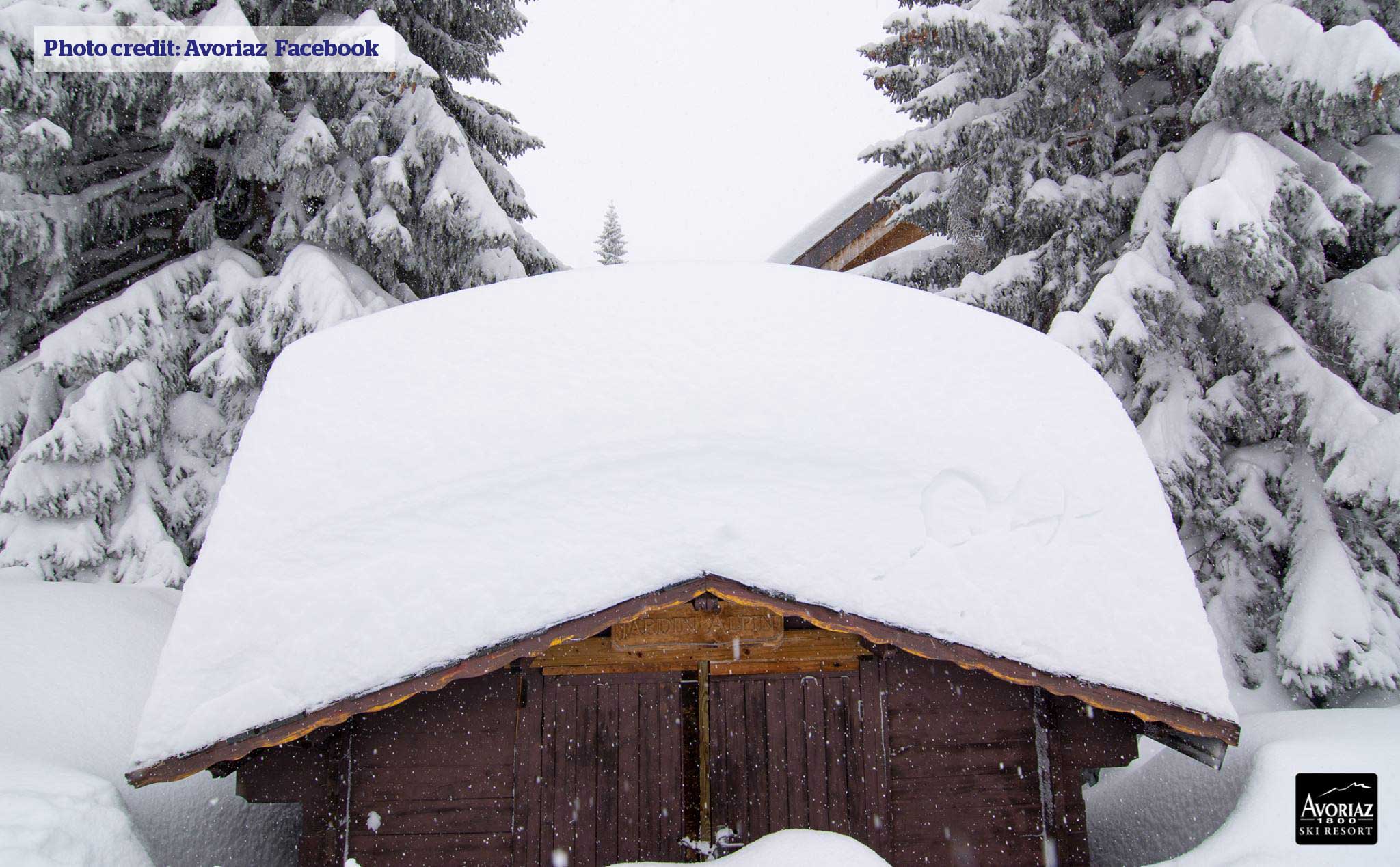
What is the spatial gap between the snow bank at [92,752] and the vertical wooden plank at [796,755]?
4.59 meters

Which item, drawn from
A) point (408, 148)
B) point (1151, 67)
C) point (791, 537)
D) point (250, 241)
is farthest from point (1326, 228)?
point (250, 241)

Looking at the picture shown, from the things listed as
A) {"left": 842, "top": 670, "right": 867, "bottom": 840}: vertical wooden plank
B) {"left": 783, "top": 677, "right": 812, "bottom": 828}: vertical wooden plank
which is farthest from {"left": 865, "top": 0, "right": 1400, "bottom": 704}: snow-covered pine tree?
{"left": 783, "top": 677, "right": 812, "bottom": 828}: vertical wooden plank

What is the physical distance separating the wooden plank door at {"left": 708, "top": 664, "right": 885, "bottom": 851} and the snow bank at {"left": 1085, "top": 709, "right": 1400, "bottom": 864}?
7.46 ft

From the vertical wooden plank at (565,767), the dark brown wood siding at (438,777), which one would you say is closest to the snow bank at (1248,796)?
the vertical wooden plank at (565,767)

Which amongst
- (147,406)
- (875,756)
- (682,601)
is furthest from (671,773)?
(147,406)

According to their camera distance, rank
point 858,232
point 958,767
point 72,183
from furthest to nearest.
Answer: point 858,232, point 72,183, point 958,767

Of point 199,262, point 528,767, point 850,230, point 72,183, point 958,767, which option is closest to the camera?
point 528,767

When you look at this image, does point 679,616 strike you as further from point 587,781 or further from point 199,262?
point 199,262

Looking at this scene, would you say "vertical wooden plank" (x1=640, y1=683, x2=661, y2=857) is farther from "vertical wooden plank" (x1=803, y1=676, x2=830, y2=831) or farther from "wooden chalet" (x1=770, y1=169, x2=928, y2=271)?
"wooden chalet" (x1=770, y1=169, x2=928, y2=271)

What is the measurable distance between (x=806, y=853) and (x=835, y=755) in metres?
1.91

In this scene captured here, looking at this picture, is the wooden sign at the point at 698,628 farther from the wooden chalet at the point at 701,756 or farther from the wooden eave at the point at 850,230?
the wooden eave at the point at 850,230

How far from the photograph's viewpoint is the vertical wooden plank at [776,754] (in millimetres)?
6100

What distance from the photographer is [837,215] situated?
17.9 meters

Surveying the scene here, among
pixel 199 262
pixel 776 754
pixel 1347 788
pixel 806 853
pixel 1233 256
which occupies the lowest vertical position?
pixel 1347 788
